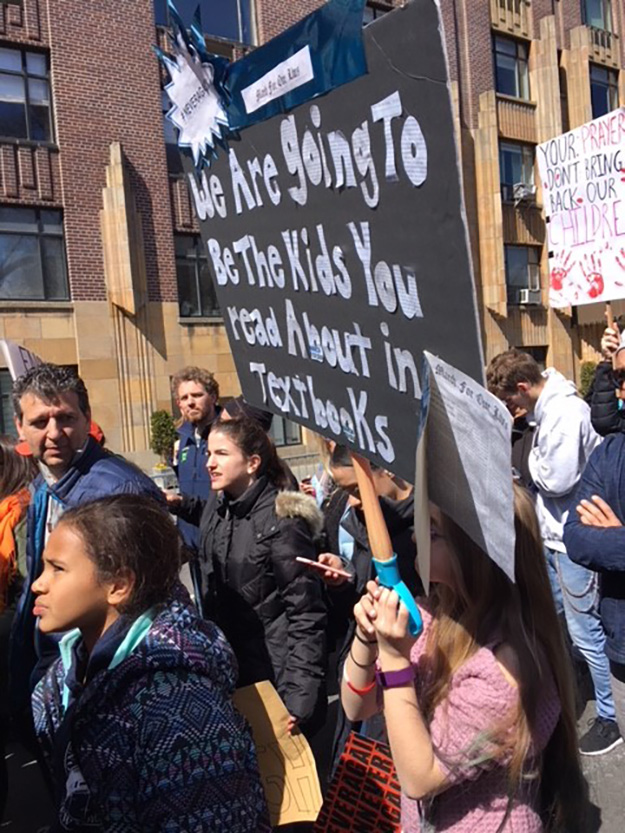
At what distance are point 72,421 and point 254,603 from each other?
1053mm

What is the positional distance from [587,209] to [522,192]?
57.6 ft

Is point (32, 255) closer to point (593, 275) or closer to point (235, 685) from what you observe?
point (593, 275)

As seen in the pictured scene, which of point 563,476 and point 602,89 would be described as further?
point 602,89

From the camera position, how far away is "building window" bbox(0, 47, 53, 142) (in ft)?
47.1

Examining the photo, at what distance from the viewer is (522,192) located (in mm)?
21562

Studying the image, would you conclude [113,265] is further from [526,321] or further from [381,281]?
[381,281]

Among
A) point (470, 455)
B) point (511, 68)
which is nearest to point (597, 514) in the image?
point (470, 455)

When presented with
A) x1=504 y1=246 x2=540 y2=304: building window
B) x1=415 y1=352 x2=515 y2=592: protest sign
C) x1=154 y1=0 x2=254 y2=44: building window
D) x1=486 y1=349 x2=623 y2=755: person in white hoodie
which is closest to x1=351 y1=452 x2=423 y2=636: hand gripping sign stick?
x1=415 y1=352 x2=515 y2=592: protest sign

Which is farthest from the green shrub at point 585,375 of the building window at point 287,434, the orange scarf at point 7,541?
the orange scarf at point 7,541

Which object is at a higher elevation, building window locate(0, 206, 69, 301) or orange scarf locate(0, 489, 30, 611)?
building window locate(0, 206, 69, 301)

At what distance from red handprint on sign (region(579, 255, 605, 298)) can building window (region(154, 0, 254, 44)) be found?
46.4 feet

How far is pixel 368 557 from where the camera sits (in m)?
3.20

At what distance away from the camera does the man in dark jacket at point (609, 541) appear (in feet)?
8.75

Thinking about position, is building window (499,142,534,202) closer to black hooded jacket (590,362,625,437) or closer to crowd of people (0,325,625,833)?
black hooded jacket (590,362,625,437)
